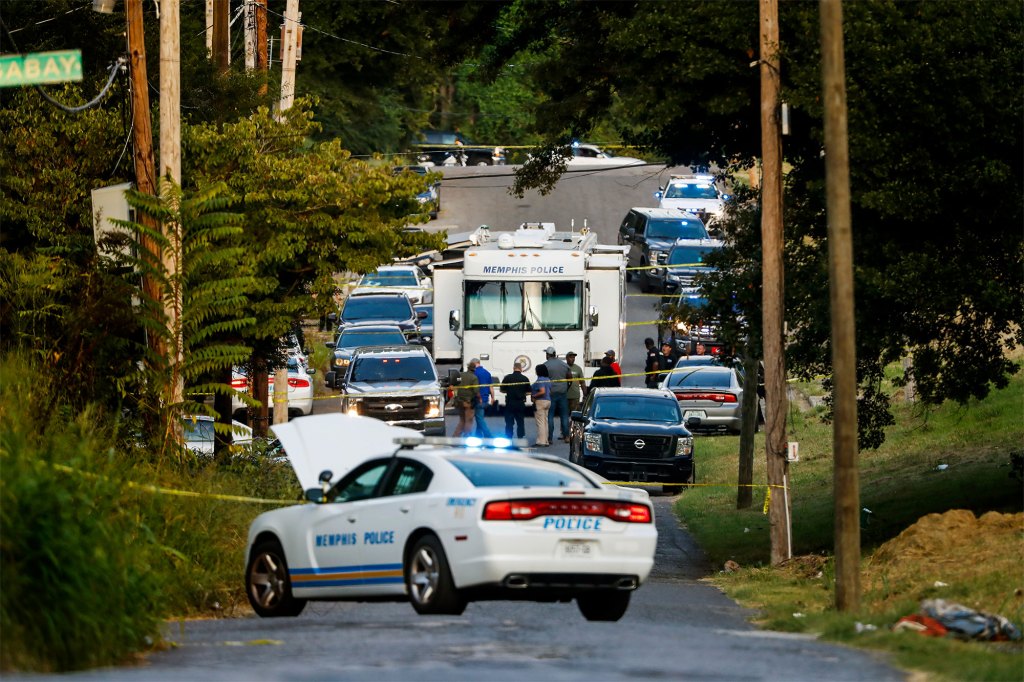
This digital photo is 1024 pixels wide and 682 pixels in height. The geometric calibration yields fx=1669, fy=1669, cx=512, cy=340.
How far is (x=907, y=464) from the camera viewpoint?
2938cm

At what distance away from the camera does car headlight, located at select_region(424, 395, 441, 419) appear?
3297 centimetres

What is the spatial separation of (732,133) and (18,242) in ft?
33.4

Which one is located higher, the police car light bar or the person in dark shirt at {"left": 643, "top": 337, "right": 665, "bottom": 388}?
the person in dark shirt at {"left": 643, "top": 337, "right": 665, "bottom": 388}

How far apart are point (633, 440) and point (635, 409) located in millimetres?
1175

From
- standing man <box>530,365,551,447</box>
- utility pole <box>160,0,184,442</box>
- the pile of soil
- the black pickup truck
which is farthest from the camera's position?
the black pickup truck

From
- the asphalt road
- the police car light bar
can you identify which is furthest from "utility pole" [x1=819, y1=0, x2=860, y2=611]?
the police car light bar

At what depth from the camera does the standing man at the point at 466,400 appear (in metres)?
32.7

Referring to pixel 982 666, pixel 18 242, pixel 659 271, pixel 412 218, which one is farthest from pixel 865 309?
pixel 659 271

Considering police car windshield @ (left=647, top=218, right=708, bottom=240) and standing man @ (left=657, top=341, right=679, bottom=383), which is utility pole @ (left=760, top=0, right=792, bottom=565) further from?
police car windshield @ (left=647, top=218, right=708, bottom=240)

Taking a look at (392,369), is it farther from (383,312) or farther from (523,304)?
(383,312)

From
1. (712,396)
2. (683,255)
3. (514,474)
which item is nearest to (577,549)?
(514,474)

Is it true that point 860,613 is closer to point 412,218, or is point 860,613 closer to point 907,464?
point 412,218

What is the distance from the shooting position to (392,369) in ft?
111

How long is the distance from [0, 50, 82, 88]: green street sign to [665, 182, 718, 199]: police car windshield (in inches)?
2049
